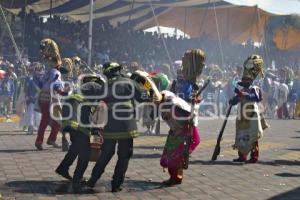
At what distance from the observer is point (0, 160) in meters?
8.96

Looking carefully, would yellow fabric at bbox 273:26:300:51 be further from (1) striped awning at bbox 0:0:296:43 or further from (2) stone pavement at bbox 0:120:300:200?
(2) stone pavement at bbox 0:120:300:200

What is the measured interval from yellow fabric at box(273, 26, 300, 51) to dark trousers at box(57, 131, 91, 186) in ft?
98.2

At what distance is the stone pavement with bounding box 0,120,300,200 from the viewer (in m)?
6.88

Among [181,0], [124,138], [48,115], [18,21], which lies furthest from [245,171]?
[181,0]

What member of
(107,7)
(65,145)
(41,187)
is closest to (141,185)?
(41,187)

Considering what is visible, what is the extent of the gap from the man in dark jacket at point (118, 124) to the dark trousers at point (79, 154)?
0.55ft

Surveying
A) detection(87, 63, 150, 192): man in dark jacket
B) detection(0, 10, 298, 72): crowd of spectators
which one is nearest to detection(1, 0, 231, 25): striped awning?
detection(0, 10, 298, 72): crowd of spectators

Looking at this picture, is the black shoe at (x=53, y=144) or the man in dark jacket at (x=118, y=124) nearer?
the man in dark jacket at (x=118, y=124)

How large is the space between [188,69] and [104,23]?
2000cm

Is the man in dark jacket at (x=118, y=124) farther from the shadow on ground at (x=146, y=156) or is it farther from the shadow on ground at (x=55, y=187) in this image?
the shadow on ground at (x=146, y=156)

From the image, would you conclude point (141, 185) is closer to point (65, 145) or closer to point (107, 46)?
point (65, 145)

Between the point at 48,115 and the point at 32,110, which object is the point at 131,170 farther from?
the point at 32,110

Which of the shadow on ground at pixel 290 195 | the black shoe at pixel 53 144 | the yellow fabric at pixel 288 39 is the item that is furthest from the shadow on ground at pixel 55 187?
the yellow fabric at pixel 288 39

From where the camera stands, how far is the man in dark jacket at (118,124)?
692 centimetres
